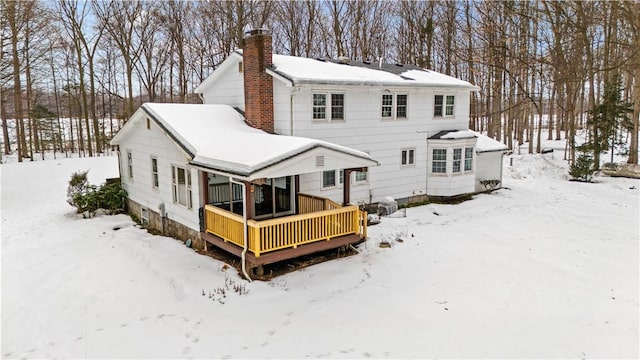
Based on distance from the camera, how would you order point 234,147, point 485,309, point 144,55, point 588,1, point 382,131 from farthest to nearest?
point 144,55 → point 588,1 → point 382,131 → point 234,147 → point 485,309

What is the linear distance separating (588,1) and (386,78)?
16119 millimetres

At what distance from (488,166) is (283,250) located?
1319cm

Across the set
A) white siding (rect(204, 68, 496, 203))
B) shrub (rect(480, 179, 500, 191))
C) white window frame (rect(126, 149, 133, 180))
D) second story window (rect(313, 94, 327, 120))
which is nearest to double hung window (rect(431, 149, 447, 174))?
white siding (rect(204, 68, 496, 203))

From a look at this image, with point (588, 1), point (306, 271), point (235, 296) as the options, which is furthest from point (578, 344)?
point (588, 1)

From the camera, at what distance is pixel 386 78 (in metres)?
16.7

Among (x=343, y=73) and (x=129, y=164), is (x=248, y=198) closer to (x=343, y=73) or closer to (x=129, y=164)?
(x=343, y=73)

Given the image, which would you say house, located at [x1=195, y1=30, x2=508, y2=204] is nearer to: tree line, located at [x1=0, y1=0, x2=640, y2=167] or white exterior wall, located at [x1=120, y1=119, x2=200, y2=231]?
white exterior wall, located at [x1=120, y1=119, x2=200, y2=231]

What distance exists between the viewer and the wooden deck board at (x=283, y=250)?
10.2 metres

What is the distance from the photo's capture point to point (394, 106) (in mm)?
16953

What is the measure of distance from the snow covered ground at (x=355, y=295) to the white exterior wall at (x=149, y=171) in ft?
3.50

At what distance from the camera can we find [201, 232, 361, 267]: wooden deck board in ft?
33.6

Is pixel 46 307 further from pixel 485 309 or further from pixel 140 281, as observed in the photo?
pixel 485 309

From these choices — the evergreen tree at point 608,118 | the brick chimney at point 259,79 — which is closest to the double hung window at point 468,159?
the evergreen tree at point 608,118

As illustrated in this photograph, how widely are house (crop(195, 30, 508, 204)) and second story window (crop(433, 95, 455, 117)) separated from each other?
0.04 meters
